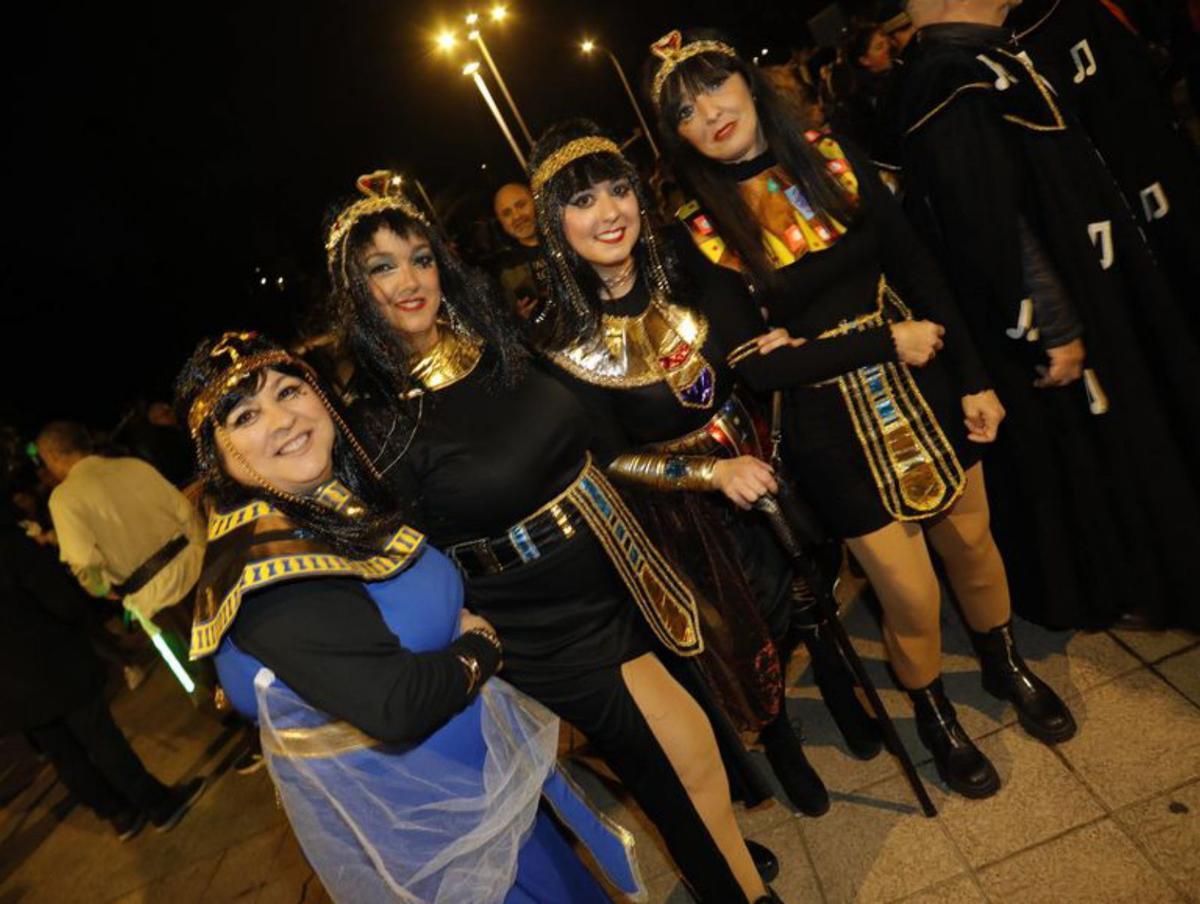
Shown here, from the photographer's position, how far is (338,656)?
1.41m

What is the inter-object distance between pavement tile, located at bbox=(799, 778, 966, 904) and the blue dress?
104 centimetres

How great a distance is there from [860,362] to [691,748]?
122 cm

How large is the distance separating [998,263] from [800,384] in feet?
2.34

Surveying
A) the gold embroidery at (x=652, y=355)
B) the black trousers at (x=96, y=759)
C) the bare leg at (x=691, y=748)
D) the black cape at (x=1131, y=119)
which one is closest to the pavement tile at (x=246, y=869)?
the black trousers at (x=96, y=759)

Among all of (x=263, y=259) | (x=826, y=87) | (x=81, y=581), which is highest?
(x=263, y=259)

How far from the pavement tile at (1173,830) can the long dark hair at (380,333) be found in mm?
2165

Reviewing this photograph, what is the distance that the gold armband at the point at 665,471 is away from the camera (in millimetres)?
2232

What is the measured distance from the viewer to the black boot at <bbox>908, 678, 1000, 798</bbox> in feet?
7.55

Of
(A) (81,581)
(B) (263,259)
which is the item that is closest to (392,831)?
(A) (81,581)

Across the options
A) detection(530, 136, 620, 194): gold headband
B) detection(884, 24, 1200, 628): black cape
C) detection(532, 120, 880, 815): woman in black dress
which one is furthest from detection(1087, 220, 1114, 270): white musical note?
detection(530, 136, 620, 194): gold headband

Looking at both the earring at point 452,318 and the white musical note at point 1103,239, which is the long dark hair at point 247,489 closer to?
the earring at point 452,318

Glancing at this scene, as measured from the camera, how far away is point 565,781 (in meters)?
1.96

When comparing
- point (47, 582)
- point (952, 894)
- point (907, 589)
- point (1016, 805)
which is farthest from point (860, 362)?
point (47, 582)

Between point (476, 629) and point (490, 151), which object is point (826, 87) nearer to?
point (476, 629)
